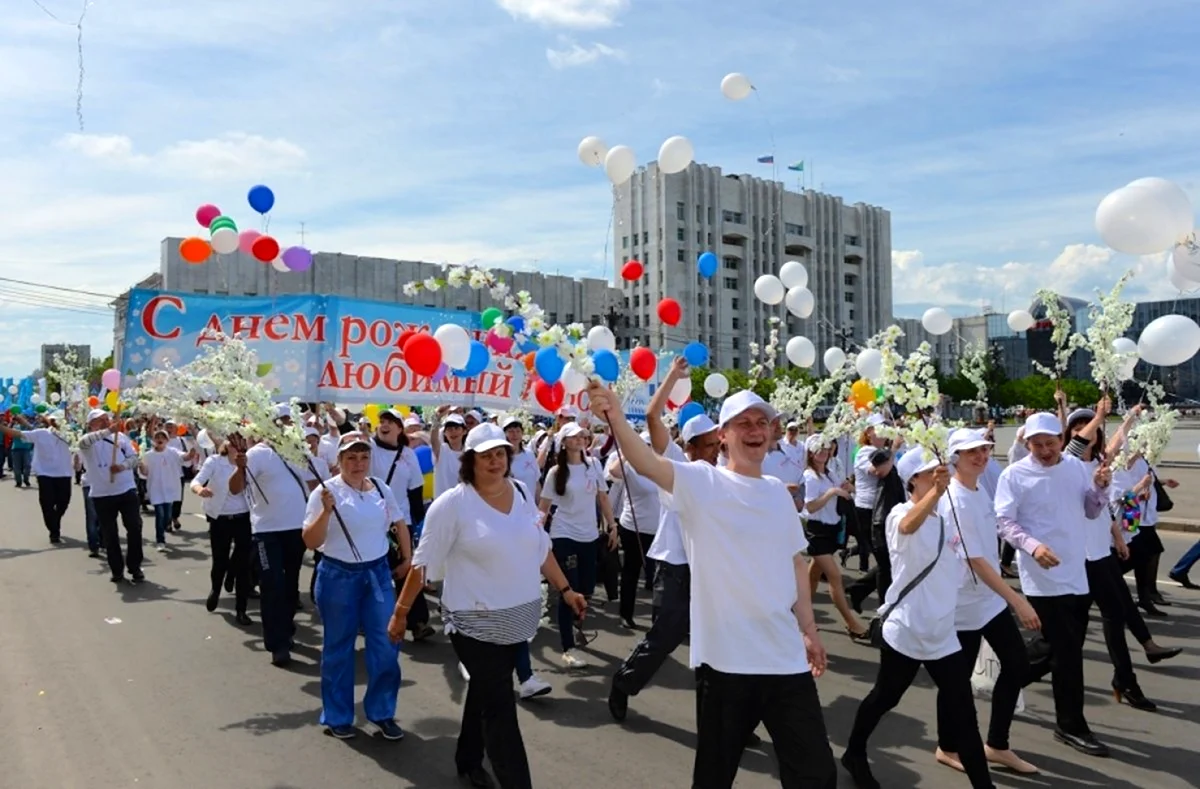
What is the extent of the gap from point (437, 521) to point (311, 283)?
76.7 meters

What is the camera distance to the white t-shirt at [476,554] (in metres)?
4.47

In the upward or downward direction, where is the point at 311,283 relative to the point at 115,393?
upward

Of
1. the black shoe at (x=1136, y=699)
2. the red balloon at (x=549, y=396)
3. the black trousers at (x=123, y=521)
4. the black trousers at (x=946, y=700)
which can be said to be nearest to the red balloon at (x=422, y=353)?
the red balloon at (x=549, y=396)

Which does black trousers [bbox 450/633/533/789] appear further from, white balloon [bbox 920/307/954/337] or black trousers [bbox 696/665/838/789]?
white balloon [bbox 920/307/954/337]

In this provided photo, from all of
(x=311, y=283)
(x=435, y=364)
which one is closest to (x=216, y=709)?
(x=435, y=364)

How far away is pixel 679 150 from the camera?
11.3 meters

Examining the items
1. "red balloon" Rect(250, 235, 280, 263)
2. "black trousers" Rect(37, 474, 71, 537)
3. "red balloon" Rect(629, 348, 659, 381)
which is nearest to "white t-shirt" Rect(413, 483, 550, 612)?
"red balloon" Rect(629, 348, 659, 381)

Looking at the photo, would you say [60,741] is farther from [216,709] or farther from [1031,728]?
[1031,728]

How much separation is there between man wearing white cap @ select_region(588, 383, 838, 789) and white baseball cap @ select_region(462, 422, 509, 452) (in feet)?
4.17

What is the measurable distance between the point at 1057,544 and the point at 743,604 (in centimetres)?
293

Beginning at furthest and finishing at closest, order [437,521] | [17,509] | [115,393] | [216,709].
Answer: [17,509] → [115,393] → [216,709] → [437,521]

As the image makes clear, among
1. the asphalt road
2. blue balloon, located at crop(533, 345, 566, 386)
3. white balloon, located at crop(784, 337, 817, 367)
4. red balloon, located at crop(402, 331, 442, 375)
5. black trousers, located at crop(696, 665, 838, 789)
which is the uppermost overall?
white balloon, located at crop(784, 337, 817, 367)

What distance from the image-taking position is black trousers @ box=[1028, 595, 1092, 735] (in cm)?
527

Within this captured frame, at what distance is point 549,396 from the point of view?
13297 mm
